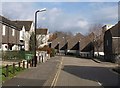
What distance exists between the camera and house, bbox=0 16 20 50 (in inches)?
2190

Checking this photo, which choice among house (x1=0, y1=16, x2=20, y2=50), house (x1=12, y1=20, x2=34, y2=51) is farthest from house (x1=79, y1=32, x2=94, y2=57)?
house (x1=0, y1=16, x2=20, y2=50)

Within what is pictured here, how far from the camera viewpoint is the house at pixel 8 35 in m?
55.6

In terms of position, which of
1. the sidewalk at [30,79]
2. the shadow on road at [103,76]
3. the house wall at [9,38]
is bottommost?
the shadow on road at [103,76]

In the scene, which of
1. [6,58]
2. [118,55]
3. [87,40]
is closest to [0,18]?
[6,58]

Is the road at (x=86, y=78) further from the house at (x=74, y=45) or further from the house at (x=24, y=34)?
the house at (x=74, y=45)

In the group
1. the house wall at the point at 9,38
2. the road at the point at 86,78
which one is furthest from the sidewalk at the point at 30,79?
the house wall at the point at 9,38

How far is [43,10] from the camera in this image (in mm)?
39062

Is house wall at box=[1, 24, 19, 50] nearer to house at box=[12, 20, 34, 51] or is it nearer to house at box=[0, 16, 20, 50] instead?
house at box=[0, 16, 20, 50]

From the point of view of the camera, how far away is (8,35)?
59.1 metres

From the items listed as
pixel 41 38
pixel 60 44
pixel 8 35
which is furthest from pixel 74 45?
pixel 8 35

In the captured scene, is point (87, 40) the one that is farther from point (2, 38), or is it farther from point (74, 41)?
point (2, 38)

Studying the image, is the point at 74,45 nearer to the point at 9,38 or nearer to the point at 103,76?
the point at 9,38

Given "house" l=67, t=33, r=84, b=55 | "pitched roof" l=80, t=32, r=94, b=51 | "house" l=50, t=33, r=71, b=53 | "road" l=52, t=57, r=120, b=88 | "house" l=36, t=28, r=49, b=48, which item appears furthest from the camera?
"house" l=50, t=33, r=71, b=53

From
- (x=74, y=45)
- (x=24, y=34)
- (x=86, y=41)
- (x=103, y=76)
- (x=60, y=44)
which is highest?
(x=24, y=34)
